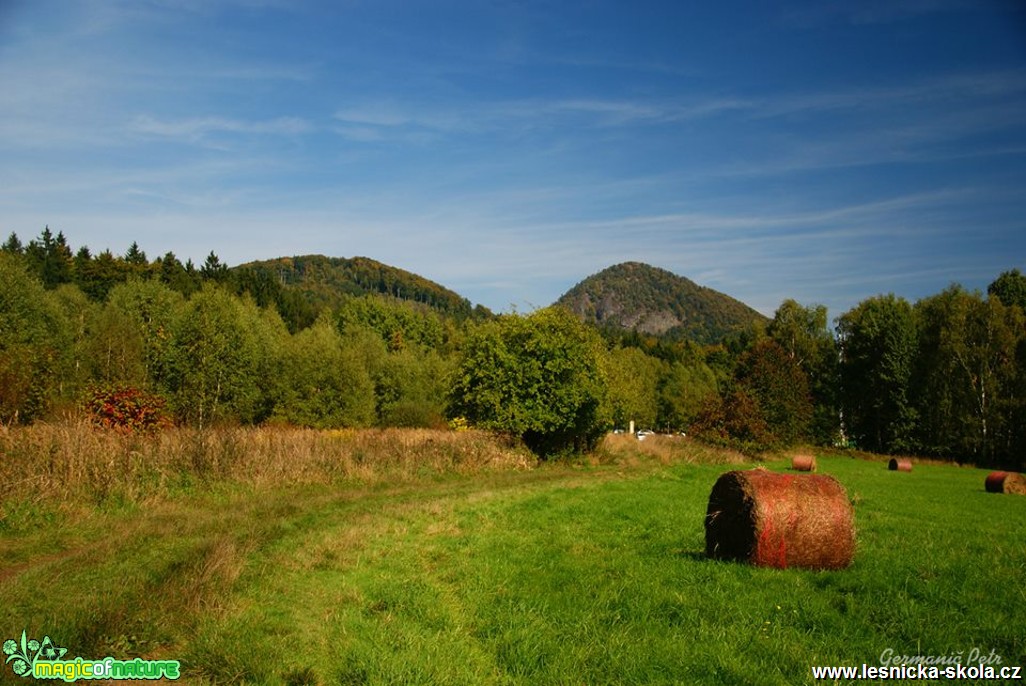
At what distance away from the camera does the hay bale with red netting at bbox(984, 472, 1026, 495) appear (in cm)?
2369

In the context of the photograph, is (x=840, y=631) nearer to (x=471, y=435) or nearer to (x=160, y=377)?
(x=471, y=435)

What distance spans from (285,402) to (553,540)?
57.7m

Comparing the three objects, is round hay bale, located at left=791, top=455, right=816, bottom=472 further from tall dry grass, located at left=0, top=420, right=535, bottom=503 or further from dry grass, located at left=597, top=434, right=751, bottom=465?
tall dry grass, located at left=0, top=420, right=535, bottom=503

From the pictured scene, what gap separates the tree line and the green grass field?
12932 mm


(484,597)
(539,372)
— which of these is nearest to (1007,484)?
(539,372)

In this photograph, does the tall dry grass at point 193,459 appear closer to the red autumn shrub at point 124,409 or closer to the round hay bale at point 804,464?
the red autumn shrub at point 124,409

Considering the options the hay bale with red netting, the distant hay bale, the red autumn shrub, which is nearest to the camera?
the red autumn shrub

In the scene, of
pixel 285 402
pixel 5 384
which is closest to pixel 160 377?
pixel 285 402

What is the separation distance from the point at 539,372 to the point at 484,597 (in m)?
24.4

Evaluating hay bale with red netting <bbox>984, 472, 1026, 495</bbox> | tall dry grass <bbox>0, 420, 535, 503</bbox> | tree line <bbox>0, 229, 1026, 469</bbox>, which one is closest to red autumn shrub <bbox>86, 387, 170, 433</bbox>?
tree line <bbox>0, 229, 1026, 469</bbox>

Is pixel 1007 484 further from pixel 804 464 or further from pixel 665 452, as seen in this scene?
pixel 665 452

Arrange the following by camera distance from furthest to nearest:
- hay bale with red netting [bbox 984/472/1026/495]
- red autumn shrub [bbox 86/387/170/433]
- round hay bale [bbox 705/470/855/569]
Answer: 1. hay bale with red netting [bbox 984/472/1026/495]
2. red autumn shrub [bbox 86/387/170/433]
3. round hay bale [bbox 705/470/855/569]

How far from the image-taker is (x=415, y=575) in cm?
962

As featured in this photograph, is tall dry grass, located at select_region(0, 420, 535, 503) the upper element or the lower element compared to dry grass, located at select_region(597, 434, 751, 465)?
upper
